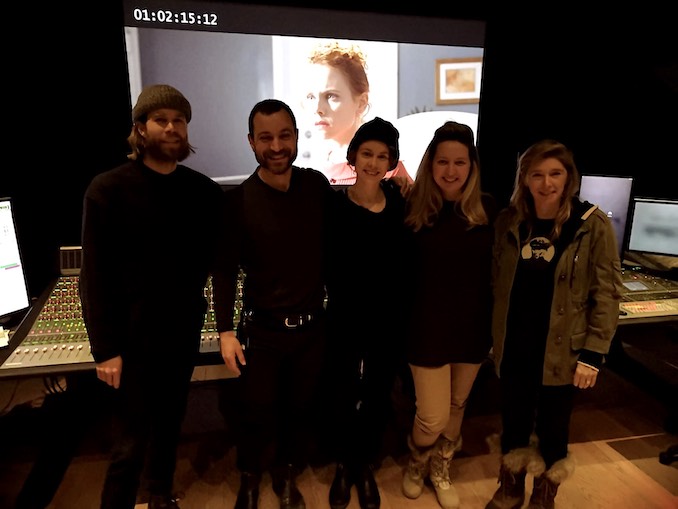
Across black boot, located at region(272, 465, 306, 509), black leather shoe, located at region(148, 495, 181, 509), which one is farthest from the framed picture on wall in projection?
black leather shoe, located at region(148, 495, 181, 509)

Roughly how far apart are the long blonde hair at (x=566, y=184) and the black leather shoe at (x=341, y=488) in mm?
1287

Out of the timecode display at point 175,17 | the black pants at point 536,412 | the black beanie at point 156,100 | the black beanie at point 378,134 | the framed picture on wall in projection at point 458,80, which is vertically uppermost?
the timecode display at point 175,17

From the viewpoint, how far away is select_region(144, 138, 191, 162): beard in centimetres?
Answer: 163

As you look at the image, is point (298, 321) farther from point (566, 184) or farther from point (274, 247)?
point (566, 184)

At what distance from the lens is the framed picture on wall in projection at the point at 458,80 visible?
294 centimetres

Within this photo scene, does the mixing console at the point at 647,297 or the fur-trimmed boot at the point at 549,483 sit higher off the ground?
the mixing console at the point at 647,297

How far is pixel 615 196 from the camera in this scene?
291 centimetres

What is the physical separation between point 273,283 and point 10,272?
1.20 metres

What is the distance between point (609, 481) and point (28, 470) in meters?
2.74

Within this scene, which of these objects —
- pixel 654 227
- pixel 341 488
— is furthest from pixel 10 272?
pixel 654 227

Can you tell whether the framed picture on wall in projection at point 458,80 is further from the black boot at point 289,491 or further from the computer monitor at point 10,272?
the computer monitor at point 10,272

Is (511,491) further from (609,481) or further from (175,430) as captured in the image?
(175,430)

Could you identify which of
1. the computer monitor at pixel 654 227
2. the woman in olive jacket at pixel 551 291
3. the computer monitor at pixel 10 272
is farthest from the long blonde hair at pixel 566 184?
the computer monitor at pixel 10 272

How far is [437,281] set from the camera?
184 cm
